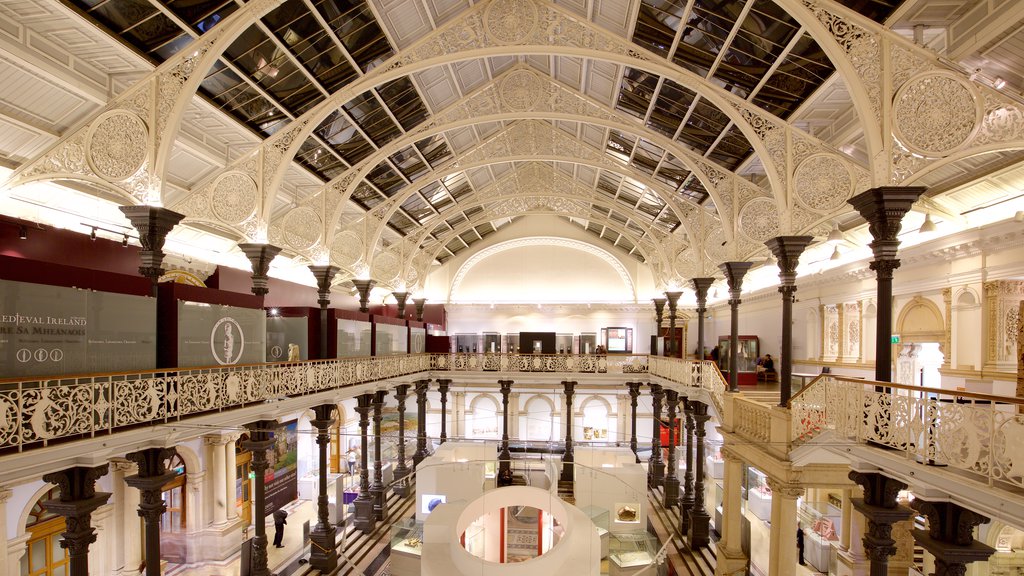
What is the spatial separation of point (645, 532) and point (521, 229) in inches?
736

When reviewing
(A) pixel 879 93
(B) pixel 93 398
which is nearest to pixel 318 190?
(B) pixel 93 398

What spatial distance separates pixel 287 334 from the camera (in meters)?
14.0

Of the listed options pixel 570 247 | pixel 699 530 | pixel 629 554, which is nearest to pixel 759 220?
pixel 629 554

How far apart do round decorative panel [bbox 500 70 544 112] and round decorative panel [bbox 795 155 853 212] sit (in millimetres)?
7867

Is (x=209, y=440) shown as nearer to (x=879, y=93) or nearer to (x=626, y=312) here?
(x=879, y=93)

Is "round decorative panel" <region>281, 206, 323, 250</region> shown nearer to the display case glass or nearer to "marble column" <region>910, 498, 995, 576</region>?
the display case glass

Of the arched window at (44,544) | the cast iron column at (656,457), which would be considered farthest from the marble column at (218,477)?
the cast iron column at (656,457)

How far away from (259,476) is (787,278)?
36.9 feet

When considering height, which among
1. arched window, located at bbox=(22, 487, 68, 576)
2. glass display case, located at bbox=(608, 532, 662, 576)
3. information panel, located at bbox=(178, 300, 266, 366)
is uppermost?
information panel, located at bbox=(178, 300, 266, 366)

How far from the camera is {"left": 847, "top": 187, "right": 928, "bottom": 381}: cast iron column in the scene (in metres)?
6.89

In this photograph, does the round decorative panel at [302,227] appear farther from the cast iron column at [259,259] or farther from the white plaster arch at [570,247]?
the white plaster arch at [570,247]

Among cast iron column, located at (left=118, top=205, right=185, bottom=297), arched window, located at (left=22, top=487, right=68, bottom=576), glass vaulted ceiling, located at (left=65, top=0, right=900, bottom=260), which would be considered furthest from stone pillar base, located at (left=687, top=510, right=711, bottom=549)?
arched window, located at (left=22, top=487, right=68, bottom=576)

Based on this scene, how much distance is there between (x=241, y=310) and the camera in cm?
1011

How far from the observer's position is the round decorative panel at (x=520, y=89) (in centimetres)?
1438
